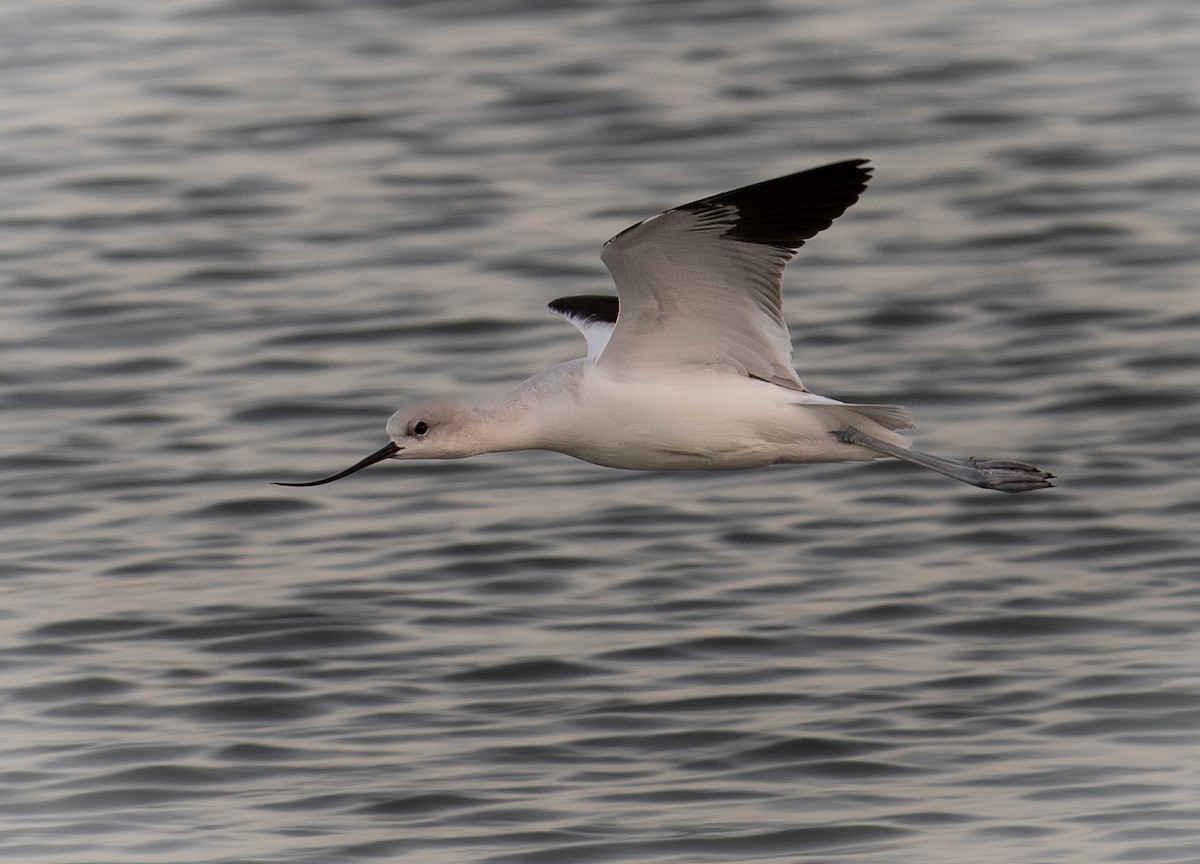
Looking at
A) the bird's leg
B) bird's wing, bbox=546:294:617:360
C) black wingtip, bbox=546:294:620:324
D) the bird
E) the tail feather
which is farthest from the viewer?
black wingtip, bbox=546:294:620:324

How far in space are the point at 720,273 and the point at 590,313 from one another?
1399 millimetres

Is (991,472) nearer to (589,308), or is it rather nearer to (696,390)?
(696,390)

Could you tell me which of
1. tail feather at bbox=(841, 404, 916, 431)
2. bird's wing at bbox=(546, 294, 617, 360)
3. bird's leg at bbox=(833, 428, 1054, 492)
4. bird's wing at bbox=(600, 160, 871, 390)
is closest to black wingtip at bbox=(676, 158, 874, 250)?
bird's wing at bbox=(600, 160, 871, 390)

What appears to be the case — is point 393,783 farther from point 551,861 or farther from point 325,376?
point 325,376

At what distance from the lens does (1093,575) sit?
977cm

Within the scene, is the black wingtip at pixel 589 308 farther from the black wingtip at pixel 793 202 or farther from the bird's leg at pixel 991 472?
the black wingtip at pixel 793 202

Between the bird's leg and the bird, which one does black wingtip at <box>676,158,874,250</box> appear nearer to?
the bird

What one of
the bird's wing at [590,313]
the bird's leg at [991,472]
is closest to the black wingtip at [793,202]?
the bird's leg at [991,472]

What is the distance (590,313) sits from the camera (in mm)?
8789

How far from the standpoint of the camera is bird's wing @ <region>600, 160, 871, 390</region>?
7.11 m

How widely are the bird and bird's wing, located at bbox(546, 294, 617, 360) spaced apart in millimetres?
687

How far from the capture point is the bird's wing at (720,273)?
7109 millimetres

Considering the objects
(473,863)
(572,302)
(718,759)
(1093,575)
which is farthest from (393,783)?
(1093,575)

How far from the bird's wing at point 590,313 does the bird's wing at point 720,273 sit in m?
0.78
